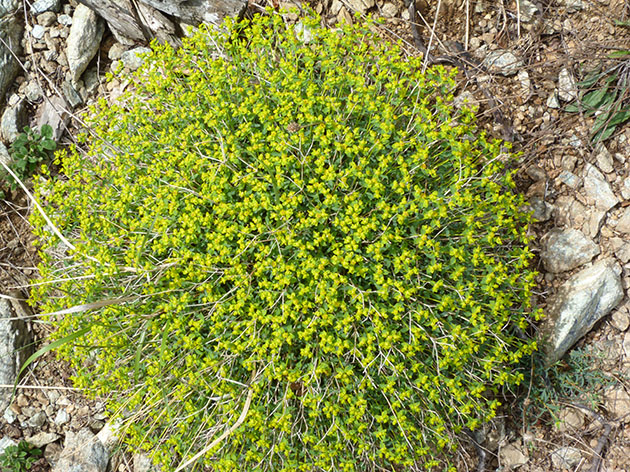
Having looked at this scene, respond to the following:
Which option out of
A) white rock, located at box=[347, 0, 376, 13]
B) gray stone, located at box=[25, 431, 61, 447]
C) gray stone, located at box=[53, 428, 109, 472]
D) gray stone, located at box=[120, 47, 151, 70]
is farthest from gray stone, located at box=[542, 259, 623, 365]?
gray stone, located at box=[120, 47, 151, 70]

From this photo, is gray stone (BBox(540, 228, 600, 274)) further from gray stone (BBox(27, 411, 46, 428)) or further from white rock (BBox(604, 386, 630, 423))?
gray stone (BBox(27, 411, 46, 428))

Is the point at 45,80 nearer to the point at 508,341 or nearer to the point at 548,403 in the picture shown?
the point at 508,341

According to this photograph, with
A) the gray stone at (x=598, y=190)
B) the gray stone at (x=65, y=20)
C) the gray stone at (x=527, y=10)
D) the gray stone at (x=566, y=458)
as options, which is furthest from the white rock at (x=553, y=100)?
the gray stone at (x=65, y=20)

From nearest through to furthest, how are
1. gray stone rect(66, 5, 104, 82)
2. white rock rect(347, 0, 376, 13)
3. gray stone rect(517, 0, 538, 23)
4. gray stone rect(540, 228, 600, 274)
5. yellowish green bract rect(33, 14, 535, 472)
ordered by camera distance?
yellowish green bract rect(33, 14, 535, 472), gray stone rect(540, 228, 600, 274), gray stone rect(517, 0, 538, 23), white rock rect(347, 0, 376, 13), gray stone rect(66, 5, 104, 82)

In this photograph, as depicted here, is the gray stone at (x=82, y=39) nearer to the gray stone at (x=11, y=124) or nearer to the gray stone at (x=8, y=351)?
the gray stone at (x=11, y=124)

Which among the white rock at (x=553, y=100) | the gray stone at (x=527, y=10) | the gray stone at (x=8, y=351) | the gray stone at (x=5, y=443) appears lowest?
the gray stone at (x=5, y=443)

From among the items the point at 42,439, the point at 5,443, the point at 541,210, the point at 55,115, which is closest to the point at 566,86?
the point at 541,210

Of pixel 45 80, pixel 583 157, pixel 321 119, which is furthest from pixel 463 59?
pixel 45 80
